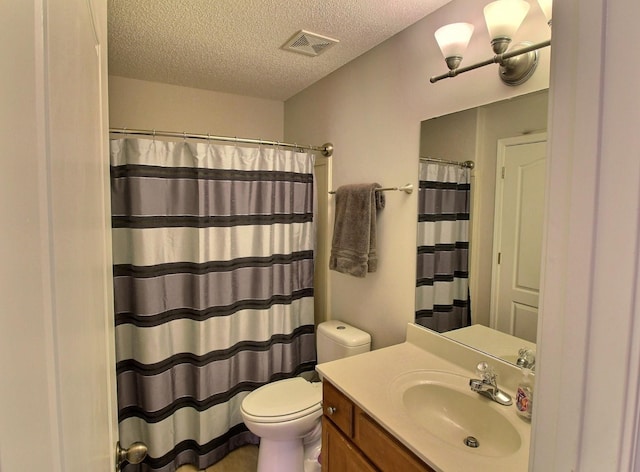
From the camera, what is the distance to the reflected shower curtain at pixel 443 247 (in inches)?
61.0

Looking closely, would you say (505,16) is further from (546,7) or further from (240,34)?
(240,34)

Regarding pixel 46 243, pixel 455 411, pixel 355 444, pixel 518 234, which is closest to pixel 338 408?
pixel 355 444

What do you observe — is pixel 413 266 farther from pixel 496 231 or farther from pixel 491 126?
pixel 491 126

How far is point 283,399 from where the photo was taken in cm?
186

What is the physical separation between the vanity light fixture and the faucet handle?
1.07 metres

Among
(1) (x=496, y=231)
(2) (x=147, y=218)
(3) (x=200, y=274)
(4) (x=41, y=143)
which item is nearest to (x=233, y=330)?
(3) (x=200, y=274)

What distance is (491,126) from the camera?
138 centimetres

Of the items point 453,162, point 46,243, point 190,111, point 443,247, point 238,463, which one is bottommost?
point 238,463

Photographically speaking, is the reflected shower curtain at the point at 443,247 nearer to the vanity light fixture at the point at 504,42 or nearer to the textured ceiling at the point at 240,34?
the vanity light fixture at the point at 504,42

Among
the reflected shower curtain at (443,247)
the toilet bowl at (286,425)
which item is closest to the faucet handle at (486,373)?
the reflected shower curtain at (443,247)

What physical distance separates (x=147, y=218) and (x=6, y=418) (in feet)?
5.73

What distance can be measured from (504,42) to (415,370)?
129 cm

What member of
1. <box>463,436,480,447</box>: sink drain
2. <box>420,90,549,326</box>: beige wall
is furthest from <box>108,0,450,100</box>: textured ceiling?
<box>463,436,480,447</box>: sink drain

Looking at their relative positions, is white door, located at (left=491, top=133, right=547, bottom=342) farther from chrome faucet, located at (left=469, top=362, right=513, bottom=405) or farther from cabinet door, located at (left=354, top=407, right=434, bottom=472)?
cabinet door, located at (left=354, top=407, right=434, bottom=472)
